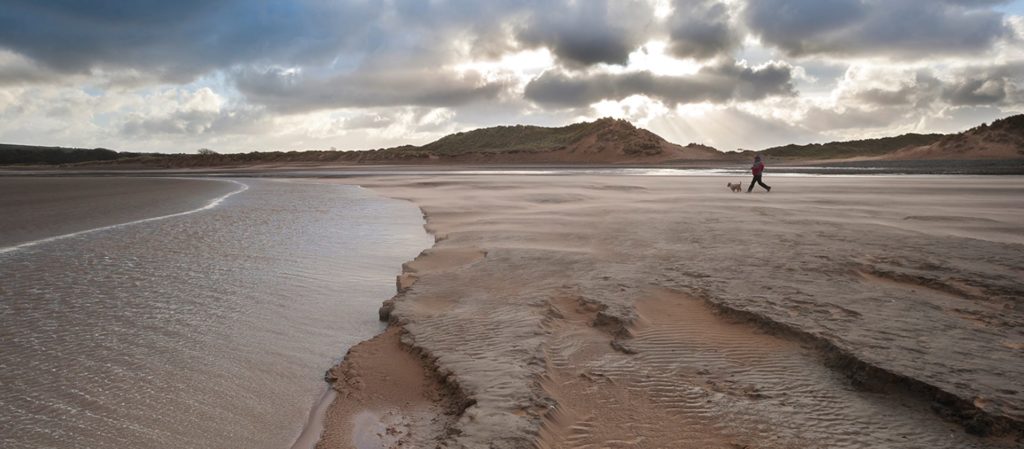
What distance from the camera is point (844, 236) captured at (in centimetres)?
711

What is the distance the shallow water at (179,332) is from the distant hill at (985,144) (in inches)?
1985

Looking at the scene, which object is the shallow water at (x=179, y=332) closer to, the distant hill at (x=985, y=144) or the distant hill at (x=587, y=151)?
the distant hill at (x=985, y=144)

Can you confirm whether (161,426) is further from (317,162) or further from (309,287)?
(317,162)

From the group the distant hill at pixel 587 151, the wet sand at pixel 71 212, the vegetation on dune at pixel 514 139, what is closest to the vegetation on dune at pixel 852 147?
the distant hill at pixel 587 151

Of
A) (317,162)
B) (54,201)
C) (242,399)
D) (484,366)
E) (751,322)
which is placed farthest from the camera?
(317,162)

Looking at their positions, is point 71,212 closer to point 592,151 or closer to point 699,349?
point 699,349

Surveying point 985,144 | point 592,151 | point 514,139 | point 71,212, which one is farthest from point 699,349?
point 514,139

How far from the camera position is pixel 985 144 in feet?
141

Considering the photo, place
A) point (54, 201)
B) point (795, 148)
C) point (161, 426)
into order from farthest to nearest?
point (795, 148) < point (54, 201) < point (161, 426)

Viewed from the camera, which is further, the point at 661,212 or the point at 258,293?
the point at 661,212

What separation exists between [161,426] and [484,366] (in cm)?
160

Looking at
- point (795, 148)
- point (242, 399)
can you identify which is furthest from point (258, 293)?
point (795, 148)

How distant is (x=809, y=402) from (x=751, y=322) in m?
1.18

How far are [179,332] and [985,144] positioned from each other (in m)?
56.1
